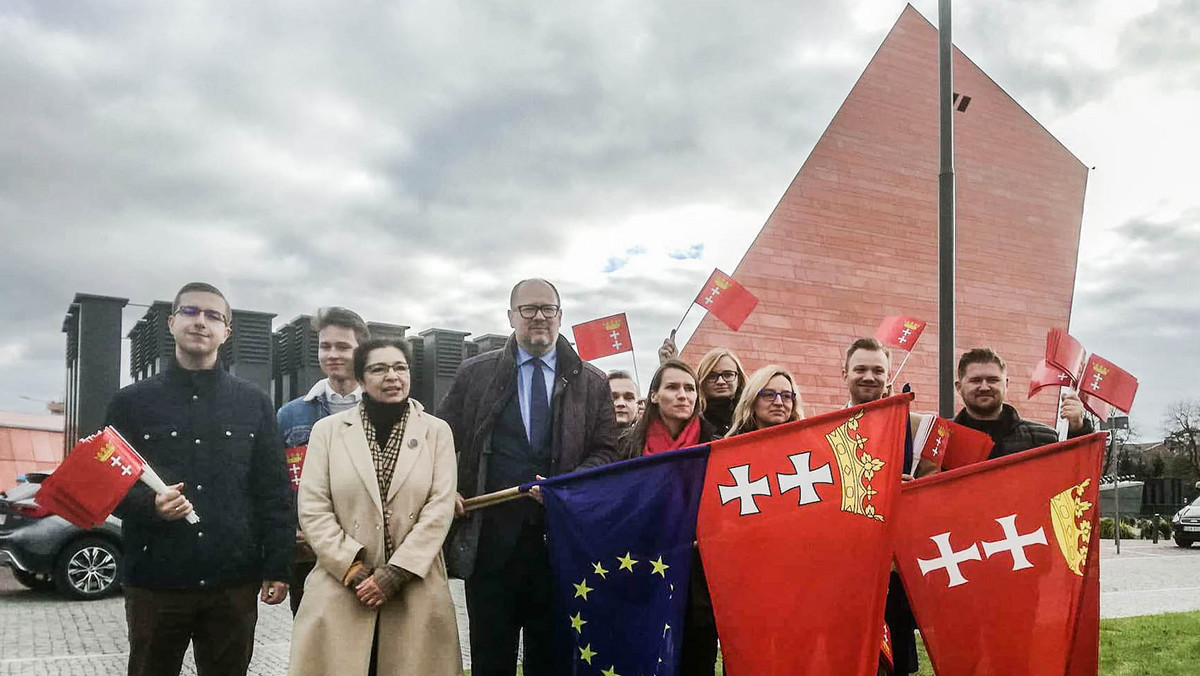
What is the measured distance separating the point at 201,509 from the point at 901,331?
9.47 metres

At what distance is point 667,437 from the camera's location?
4.59 meters

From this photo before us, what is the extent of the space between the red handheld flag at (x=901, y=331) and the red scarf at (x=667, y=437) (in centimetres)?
693

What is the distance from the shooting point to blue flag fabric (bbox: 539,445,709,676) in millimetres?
3771

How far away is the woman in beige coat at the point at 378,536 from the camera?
144 inches

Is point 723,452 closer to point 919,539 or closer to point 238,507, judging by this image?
point 919,539

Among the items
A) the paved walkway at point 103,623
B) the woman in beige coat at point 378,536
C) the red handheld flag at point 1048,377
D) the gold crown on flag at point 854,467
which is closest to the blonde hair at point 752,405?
the gold crown on flag at point 854,467

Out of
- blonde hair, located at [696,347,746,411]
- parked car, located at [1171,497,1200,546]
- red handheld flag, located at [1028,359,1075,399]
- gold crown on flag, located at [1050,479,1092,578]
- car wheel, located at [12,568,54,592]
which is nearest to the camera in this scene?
gold crown on flag, located at [1050,479,1092,578]

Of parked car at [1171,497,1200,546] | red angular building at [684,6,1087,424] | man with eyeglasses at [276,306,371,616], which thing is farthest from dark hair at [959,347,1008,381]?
parked car at [1171,497,1200,546]

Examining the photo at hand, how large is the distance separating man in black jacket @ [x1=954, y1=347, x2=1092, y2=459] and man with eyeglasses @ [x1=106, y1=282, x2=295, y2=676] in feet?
11.2

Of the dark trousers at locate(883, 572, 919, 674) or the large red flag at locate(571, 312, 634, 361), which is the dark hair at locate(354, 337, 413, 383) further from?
the large red flag at locate(571, 312, 634, 361)

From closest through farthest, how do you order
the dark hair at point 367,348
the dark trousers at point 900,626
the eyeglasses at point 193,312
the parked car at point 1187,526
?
the eyeglasses at point 193,312 → the dark hair at point 367,348 → the dark trousers at point 900,626 → the parked car at point 1187,526

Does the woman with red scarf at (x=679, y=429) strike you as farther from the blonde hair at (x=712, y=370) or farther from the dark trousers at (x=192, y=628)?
the dark trousers at (x=192, y=628)

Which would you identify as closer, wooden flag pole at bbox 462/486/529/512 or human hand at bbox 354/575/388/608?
human hand at bbox 354/575/388/608

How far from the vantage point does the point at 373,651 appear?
377 cm
